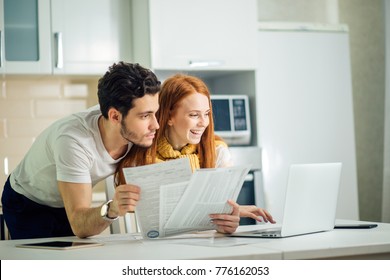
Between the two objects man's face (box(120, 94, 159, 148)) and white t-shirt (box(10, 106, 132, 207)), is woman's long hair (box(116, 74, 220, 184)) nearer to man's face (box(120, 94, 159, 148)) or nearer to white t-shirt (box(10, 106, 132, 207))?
white t-shirt (box(10, 106, 132, 207))

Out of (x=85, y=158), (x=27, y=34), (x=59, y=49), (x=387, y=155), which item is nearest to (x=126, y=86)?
(x=85, y=158)

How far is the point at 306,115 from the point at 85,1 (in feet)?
4.59

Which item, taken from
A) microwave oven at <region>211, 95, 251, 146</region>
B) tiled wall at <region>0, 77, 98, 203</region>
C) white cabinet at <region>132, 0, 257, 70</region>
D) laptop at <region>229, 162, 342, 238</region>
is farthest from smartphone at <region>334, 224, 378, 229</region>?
tiled wall at <region>0, 77, 98, 203</region>

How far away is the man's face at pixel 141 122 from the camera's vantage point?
2156mm

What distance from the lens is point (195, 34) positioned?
3.74 m

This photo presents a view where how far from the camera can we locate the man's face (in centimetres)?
216

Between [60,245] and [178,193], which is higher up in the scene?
[178,193]

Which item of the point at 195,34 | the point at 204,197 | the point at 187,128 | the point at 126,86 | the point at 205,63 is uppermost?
the point at 195,34

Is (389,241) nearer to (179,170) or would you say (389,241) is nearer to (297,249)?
(297,249)

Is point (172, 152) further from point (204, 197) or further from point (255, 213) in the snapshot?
point (204, 197)

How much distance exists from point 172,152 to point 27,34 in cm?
160

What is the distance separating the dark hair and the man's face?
0.06 feet

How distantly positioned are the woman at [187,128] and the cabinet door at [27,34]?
1341 mm

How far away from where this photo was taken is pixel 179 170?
1844 mm
